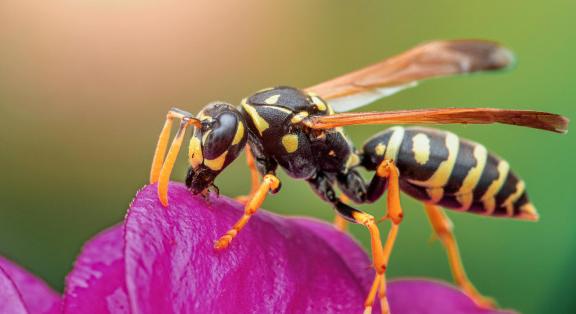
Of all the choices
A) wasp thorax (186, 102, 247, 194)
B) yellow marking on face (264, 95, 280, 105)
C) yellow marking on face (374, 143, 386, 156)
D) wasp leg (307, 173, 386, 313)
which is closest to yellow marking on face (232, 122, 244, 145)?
wasp thorax (186, 102, 247, 194)

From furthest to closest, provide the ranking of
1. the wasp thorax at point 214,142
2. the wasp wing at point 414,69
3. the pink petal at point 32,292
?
the wasp wing at point 414,69 → the wasp thorax at point 214,142 → the pink petal at point 32,292

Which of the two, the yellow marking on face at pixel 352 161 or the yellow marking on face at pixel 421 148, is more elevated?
the yellow marking on face at pixel 421 148

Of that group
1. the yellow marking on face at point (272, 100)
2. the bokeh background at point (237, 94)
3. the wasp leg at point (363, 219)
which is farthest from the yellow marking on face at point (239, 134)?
the bokeh background at point (237, 94)

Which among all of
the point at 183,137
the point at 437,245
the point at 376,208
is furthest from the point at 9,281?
the point at 437,245

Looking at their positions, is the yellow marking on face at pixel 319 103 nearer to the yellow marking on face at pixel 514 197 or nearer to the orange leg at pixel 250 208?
the orange leg at pixel 250 208

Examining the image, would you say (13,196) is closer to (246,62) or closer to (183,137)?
(246,62)

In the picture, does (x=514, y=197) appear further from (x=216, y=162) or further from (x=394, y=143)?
(x=216, y=162)
